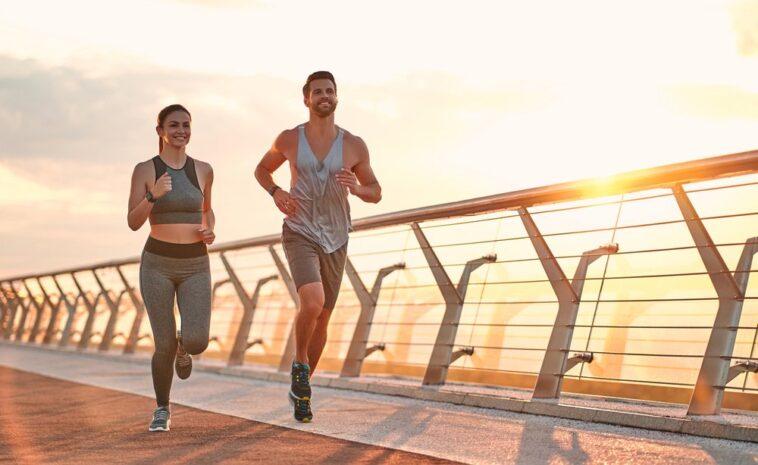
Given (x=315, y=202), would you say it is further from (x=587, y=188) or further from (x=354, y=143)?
(x=587, y=188)

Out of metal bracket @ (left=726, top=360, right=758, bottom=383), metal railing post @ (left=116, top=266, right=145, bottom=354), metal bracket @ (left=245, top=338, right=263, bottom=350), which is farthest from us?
metal railing post @ (left=116, top=266, right=145, bottom=354)

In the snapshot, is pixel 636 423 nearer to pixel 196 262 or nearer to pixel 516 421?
pixel 516 421

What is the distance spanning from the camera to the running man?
22.0 ft

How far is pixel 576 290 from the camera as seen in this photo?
711 centimetres

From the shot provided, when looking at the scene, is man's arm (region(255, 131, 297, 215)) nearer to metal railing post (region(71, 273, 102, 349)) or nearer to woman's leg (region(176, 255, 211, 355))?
woman's leg (region(176, 255, 211, 355))

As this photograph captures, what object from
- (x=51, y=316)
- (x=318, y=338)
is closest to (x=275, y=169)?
(x=318, y=338)

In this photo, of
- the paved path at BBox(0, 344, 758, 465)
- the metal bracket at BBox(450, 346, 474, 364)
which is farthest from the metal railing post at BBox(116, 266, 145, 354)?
the metal bracket at BBox(450, 346, 474, 364)

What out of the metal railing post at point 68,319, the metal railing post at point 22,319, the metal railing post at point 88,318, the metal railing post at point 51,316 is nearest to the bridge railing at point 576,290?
the metal railing post at point 88,318

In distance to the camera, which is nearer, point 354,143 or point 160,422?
point 160,422

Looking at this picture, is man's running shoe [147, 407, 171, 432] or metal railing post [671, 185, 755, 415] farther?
man's running shoe [147, 407, 171, 432]

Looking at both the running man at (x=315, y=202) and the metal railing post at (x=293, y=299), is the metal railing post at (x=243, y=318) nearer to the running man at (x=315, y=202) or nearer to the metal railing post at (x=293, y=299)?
the metal railing post at (x=293, y=299)

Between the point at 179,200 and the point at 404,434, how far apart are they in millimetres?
1836

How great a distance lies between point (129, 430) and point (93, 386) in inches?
154

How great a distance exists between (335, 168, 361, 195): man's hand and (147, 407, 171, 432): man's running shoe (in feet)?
5.26
